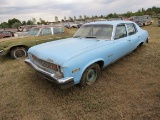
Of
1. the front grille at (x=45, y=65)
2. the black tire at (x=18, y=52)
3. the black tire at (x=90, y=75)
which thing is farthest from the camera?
the black tire at (x=18, y=52)

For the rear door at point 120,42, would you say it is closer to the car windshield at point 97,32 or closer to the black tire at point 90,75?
the car windshield at point 97,32

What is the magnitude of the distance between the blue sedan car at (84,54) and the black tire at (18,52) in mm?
2590

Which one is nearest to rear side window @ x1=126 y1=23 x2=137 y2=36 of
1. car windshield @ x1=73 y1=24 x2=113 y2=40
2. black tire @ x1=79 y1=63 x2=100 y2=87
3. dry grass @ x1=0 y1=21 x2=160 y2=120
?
car windshield @ x1=73 y1=24 x2=113 y2=40

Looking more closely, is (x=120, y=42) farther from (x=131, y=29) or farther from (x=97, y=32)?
(x=131, y=29)

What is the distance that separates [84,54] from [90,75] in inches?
29.2

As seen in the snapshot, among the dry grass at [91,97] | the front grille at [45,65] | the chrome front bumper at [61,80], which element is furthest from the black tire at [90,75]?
the front grille at [45,65]

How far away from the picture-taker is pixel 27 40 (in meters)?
6.83

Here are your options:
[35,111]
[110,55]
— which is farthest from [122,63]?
[35,111]

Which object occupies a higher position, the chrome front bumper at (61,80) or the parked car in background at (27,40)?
the parked car in background at (27,40)

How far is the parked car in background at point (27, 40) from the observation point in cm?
649

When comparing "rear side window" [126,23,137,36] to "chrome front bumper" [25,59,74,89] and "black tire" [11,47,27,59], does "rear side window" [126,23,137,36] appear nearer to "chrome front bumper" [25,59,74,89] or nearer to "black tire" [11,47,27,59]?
"chrome front bumper" [25,59,74,89]

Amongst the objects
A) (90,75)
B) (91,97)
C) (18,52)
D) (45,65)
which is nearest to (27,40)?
(18,52)

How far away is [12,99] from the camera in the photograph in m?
3.68

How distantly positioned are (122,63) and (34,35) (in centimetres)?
427
